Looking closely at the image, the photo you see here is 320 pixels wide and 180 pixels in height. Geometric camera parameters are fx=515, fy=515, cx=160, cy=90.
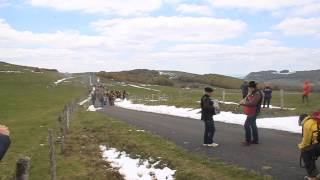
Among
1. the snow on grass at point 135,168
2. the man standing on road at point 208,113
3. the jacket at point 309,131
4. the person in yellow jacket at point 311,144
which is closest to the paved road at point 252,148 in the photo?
the man standing on road at point 208,113

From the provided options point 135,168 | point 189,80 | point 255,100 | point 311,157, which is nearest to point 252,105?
point 255,100

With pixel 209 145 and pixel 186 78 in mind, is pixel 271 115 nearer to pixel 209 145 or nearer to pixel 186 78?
pixel 209 145

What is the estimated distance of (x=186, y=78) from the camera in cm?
14412

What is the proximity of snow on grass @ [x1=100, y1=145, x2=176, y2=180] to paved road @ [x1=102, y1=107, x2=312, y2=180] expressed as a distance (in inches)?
71.1

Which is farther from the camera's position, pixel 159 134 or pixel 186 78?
pixel 186 78

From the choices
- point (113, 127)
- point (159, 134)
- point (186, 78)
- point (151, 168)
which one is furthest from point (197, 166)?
point (186, 78)

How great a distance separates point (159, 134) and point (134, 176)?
7533mm

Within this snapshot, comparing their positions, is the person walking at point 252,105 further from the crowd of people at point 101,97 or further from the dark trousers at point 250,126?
the crowd of people at point 101,97

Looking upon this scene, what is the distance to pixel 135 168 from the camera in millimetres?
13266

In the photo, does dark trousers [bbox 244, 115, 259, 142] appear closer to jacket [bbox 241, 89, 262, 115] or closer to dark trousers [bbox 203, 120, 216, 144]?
jacket [bbox 241, 89, 262, 115]

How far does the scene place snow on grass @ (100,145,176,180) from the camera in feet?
39.7

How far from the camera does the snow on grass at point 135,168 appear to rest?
1209cm

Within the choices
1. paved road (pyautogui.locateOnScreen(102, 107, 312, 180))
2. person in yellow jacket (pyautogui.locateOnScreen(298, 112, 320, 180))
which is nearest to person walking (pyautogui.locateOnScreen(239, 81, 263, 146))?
paved road (pyautogui.locateOnScreen(102, 107, 312, 180))

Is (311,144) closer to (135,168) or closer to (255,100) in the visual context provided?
(135,168)
